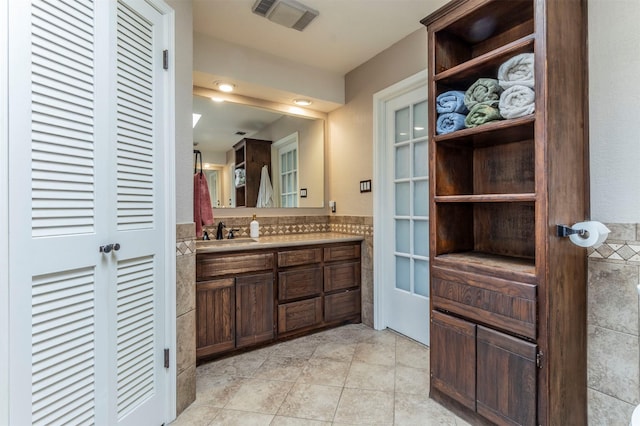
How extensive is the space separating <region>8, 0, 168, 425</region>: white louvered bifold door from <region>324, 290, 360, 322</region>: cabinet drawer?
152cm

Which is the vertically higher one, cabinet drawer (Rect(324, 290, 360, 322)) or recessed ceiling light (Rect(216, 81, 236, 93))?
recessed ceiling light (Rect(216, 81, 236, 93))

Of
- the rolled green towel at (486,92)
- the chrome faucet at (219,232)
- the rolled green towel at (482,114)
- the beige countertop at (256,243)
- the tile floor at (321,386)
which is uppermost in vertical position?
the rolled green towel at (486,92)

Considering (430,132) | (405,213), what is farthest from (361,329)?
(430,132)

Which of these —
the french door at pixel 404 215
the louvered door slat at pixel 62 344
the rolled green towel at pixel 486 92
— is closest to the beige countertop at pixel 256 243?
the french door at pixel 404 215

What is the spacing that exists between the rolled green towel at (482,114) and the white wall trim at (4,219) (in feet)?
6.21

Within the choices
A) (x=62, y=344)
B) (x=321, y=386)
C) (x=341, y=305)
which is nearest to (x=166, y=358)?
(x=62, y=344)

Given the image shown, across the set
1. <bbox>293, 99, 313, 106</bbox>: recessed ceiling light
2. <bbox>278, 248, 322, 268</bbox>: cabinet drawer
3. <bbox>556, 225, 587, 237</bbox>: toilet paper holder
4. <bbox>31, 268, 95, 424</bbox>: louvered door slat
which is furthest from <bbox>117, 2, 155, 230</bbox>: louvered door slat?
<bbox>556, 225, 587, 237</bbox>: toilet paper holder

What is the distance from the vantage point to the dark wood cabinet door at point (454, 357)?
5.21ft

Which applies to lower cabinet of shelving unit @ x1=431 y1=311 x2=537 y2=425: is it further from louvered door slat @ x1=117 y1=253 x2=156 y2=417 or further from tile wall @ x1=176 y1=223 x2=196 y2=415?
louvered door slat @ x1=117 y1=253 x2=156 y2=417

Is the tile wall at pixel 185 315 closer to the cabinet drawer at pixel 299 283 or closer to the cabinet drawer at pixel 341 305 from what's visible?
the cabinet drawer at pixel 299 283

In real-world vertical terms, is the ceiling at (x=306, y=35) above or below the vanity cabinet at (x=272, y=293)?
above

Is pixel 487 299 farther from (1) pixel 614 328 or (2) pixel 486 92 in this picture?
(2) pixel 486 92

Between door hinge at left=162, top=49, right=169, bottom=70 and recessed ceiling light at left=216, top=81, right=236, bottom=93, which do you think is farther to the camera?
recessed ceiling light at left=216, top=81, right=236, bottom=93

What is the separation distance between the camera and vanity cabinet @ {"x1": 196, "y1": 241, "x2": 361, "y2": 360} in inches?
88.1
